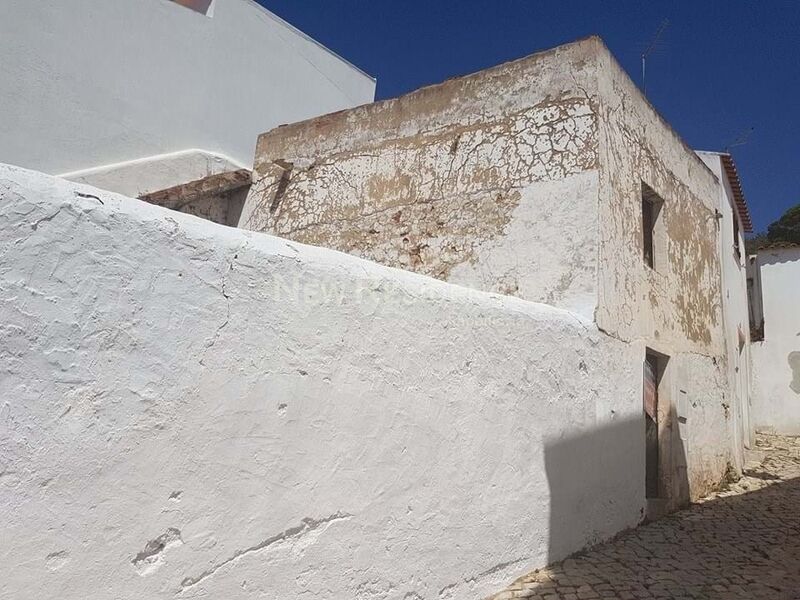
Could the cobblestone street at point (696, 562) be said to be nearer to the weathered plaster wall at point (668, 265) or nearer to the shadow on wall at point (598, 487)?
the shadow on wall at point (598, 487)

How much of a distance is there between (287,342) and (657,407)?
480cm

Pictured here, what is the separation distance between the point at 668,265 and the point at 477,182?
233 centimetres

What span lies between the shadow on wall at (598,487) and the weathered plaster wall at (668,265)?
78cm

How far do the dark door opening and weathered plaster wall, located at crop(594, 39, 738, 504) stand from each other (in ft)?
0.36

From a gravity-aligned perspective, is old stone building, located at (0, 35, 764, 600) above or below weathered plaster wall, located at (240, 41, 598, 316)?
below

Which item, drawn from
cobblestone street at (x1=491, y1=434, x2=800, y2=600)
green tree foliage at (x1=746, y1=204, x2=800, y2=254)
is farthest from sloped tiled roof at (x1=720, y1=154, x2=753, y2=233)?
green tree foliage at (x1=746, y1=204, x2=800, y2=254)

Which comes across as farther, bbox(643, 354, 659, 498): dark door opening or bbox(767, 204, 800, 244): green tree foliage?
bbox(767, 204, 800, 244): green tree foliage

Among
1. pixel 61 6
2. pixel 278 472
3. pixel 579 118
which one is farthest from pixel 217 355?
pixel 61 6

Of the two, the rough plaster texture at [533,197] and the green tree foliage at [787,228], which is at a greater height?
the green tree foliage at [787,228]

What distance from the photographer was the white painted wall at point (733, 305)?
8.34 m

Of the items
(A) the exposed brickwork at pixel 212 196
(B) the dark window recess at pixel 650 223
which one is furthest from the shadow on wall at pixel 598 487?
(A) the exposed brickwork at pixel 212 196

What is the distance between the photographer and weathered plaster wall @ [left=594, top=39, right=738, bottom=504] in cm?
549

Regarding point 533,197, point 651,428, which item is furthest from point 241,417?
point 651,428

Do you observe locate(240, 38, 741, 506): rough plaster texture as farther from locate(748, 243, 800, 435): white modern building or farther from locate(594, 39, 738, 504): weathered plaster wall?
locate(748, 243, 800, 435): white modern building
